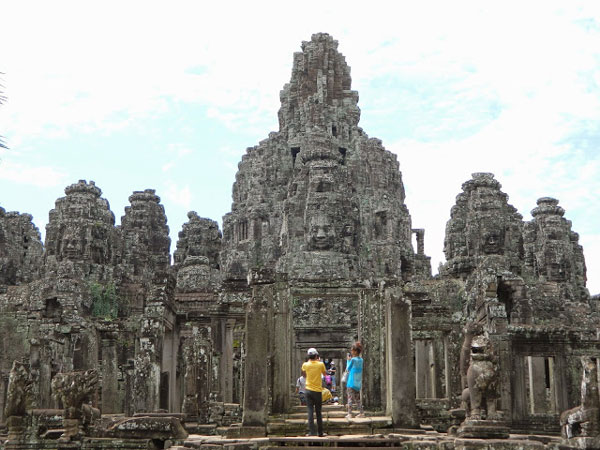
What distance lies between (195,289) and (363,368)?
2757 centimetres

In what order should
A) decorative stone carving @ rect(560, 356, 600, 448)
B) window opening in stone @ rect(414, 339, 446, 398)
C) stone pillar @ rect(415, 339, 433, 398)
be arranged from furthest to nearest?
1. stone pillar @ rect(415, 339, 433, 398)
2. window opening in stone @ rect(414, 339, 446, 398)
3. decorative stone carving @ rect(560, 356, 600, 448)

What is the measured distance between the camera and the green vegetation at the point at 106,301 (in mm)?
44188

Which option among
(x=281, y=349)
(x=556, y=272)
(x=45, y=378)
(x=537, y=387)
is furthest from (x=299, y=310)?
(x=556, y=272)

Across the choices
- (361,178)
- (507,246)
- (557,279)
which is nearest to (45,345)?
(507,246)

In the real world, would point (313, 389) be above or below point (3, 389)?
above

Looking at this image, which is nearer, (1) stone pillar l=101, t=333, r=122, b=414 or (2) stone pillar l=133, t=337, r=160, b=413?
(2) stone pillar l=133, t=337, r=160, b=413

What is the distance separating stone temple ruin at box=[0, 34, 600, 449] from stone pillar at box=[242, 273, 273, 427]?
0.14ft

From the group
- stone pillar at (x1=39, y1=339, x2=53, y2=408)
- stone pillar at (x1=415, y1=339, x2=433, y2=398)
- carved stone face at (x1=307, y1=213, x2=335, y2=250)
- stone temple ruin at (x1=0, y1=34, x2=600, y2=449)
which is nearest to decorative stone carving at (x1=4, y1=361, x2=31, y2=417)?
stone temple ruin at (x1=0, y1=34, x2=600, y2=449)

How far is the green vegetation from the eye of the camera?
44.2m

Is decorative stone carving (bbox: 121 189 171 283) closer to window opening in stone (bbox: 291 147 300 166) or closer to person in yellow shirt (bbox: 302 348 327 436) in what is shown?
window opening in stone (bbox: 291 147 300 166)

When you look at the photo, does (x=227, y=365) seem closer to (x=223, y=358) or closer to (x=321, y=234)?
(x=223, y=358)

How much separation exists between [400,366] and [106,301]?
31.0 m

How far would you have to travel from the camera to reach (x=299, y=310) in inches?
1378

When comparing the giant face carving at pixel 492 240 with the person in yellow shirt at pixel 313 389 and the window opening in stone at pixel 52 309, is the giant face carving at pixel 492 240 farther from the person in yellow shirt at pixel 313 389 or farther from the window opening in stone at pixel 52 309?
the person in yellow shirt at pixel 313 389
